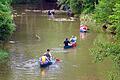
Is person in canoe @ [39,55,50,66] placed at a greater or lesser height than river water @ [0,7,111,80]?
greater

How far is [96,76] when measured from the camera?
2448 cm

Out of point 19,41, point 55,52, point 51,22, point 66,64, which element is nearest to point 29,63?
point 66,64

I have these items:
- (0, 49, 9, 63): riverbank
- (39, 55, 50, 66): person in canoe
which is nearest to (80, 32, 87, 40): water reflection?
(0, 49, 9, 63): riverbank

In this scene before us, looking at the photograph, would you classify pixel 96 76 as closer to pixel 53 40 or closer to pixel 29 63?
pixel 29 63

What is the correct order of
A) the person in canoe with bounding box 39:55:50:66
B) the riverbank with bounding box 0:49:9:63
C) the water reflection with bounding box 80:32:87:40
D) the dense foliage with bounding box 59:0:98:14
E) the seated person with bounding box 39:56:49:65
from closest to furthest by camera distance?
1. the person in canoe with bounding box 39:55:50:66
2. the seated person with bounding box 39:56:49:65
3. the riverbank with bounding box 0:49:9:63
4. the water reflection with bounding box 80:32:87:40
5. the dense foliage with bounding box 59:0:98:14

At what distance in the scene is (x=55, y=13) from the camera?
67.1m

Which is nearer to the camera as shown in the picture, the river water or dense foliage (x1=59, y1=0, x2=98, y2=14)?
the river water

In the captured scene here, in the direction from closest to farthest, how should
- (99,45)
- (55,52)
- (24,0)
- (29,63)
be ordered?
(99,45)
(29,63)
(55,52)
(24,0)

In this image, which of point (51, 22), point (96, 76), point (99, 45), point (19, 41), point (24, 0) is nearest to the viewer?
point (99, 45)

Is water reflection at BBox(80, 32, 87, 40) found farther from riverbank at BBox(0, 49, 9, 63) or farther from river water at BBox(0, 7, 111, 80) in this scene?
riverbank at BBox(0, 49, 9, 63)

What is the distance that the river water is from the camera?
80.6 ft

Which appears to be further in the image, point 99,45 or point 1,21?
point 1,21

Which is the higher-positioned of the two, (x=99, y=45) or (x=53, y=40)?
(x=99, y=45)

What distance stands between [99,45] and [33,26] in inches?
1303
